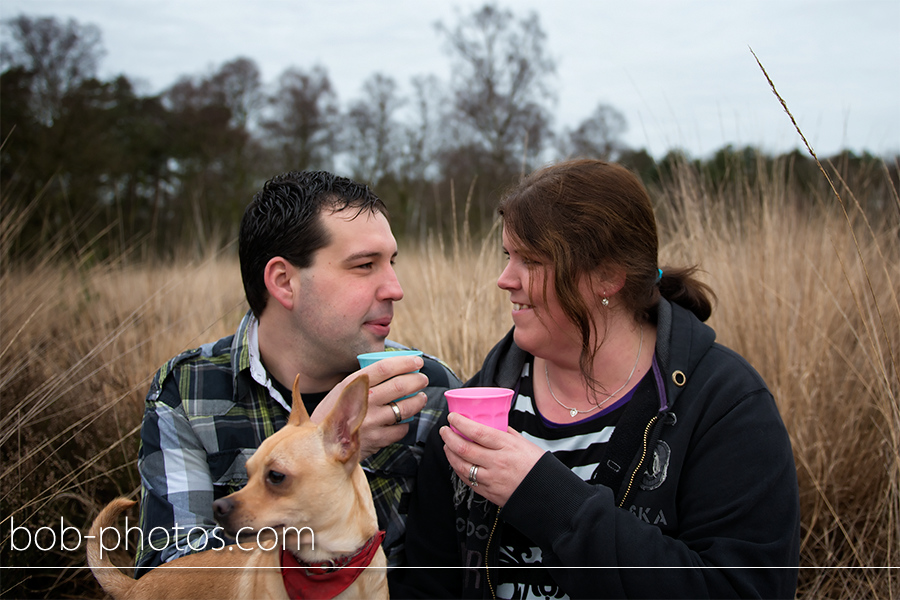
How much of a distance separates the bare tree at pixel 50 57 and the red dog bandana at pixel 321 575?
979cm

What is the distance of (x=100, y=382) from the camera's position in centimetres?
357

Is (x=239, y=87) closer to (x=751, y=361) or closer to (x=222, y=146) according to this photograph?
(x=222, y=146)

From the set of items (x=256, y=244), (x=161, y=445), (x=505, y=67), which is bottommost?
(x=161, y=445)

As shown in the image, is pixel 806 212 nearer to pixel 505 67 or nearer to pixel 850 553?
pixel 850 553

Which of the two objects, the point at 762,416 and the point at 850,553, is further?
the point at 850,553

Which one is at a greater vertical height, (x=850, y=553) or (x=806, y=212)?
(x=806, y=212)

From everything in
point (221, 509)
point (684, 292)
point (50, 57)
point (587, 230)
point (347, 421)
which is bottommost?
point (221, 509)

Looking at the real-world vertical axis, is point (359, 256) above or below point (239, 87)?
below

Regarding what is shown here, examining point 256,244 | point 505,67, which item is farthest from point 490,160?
point 256,244

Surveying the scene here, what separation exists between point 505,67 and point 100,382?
65.2 ft

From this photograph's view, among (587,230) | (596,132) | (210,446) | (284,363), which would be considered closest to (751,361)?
(587,230)

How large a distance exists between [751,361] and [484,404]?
8.10 feet

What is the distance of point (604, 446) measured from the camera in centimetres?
194

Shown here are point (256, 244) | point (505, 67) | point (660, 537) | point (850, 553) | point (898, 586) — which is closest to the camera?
point (660, 537)
